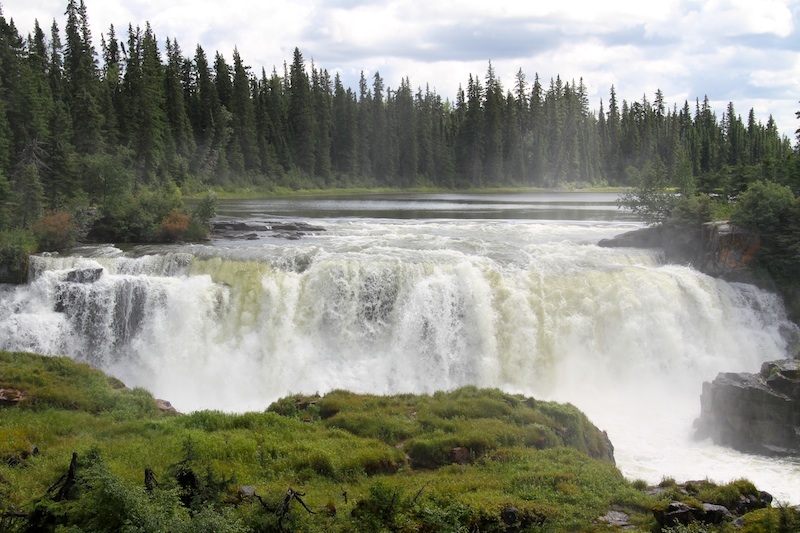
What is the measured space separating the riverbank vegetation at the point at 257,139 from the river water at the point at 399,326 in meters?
4.62

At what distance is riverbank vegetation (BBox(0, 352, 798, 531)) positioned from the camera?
384 inches

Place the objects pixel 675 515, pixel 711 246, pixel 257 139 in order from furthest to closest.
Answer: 1. pixel 257 139
2. pixel 711 246
3. pixel 675 515

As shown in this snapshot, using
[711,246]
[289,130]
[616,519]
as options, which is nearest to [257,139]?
[289,130]

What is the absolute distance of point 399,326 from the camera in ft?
84.3

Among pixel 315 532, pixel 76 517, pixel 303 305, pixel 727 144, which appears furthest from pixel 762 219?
pixel 727 144

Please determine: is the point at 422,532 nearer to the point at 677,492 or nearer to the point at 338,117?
the point at 677,492

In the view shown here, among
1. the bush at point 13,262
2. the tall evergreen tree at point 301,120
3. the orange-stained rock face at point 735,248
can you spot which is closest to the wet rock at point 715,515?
the orange-stained rock face at point 735,248

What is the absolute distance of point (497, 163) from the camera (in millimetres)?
106625

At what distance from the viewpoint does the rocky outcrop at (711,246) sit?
31.2 meters

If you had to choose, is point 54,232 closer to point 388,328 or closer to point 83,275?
point 83,275

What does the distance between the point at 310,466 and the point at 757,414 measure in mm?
14724

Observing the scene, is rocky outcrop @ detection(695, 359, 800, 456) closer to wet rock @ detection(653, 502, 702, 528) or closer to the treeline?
wet rock @ detection(653, 502, 702, 528)

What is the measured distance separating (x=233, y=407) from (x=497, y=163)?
88.6 metres

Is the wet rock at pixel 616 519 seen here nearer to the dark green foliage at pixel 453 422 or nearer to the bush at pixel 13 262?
the dark green foliage at pixel 453 422
